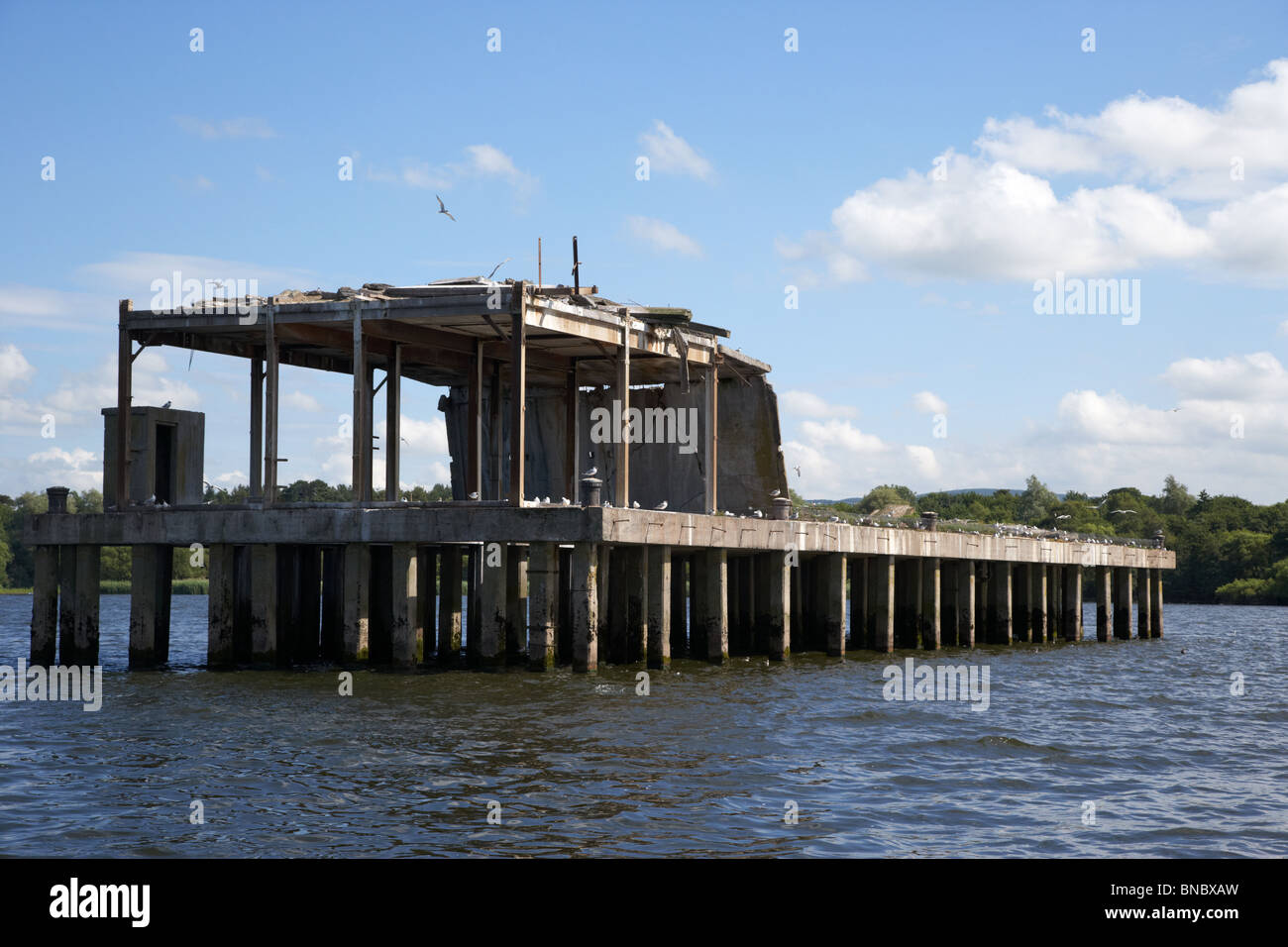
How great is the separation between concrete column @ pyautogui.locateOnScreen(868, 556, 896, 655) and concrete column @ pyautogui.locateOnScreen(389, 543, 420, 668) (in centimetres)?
1760

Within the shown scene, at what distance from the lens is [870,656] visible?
41.6 meters

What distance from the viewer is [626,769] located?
1933cm

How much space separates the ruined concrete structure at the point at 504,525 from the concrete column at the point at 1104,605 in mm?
13777

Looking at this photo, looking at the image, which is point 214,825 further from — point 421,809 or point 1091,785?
point 1091,785

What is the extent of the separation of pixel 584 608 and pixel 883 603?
1537cm

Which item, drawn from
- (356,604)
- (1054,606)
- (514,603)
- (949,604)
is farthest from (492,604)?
(1054,606)

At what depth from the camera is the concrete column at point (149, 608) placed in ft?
111

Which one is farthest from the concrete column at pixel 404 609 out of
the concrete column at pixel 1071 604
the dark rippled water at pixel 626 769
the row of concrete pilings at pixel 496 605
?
the concrete column at pixel 1071 604

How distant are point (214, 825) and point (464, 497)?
107 feet

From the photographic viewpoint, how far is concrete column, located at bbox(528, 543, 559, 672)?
30.4m

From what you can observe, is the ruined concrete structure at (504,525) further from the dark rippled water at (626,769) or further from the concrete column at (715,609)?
the dark rippled water at (626,769)

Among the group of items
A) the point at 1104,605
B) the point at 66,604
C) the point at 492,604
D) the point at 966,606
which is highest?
the point at 492,604

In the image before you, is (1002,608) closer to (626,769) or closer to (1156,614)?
(1156,614)
